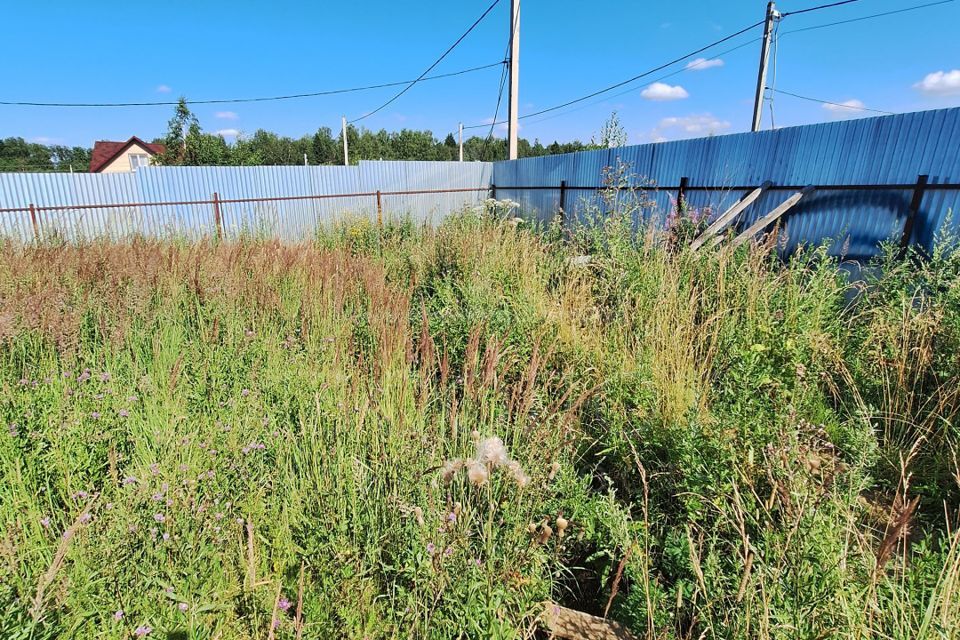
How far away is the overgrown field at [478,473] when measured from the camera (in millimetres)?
1253

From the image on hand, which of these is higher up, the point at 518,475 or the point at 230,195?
the point at 230,195

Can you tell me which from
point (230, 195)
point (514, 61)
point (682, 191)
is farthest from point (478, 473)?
point (230, 195)

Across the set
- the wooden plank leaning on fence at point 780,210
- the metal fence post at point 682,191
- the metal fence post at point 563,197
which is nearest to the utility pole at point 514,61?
the metal fence post at point 563,197

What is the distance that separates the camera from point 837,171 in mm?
5316

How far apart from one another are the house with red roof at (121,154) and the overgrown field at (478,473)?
168ft

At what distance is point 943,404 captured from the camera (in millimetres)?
2248

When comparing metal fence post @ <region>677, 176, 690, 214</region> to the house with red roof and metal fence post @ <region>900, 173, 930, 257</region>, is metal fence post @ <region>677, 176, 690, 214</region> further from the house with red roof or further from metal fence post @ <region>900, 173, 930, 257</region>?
the house with red roof

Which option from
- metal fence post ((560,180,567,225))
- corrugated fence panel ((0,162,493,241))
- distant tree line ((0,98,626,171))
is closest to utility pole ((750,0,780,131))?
metal fence post ((560,180,567,225))

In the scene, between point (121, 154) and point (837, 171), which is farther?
point (121, 154)

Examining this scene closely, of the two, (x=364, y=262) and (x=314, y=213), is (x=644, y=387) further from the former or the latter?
(x=314, y=213)

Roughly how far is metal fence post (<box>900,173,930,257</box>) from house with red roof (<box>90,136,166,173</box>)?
52.9 meters

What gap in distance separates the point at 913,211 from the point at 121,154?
5734cm

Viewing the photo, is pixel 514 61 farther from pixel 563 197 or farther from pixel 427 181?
pixel 427 181

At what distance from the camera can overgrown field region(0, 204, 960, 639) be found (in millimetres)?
1253
